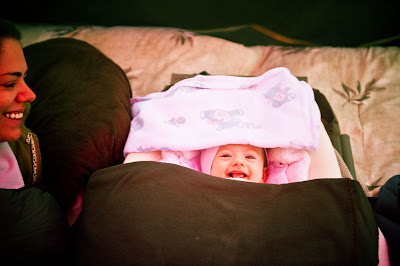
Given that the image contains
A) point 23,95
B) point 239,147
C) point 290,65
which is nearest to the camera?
point 23,95

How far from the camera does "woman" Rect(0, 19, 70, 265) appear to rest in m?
0.55

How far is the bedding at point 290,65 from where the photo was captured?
1.20 meters

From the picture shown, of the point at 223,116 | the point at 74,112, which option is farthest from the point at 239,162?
the point at 74,112

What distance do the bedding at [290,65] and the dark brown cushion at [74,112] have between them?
0.98ft

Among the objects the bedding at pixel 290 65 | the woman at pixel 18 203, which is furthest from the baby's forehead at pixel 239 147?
the woman at pixel 18 203

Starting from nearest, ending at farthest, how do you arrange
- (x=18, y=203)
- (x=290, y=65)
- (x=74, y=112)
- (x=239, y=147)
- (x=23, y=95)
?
(x=18, y=203), (x=23, y=95), (x=74, y=112), (x=239, y=147), (x=290, y=65)

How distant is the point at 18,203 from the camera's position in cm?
60

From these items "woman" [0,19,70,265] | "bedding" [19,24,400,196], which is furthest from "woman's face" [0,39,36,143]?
"bedding" [19,24,400,196]

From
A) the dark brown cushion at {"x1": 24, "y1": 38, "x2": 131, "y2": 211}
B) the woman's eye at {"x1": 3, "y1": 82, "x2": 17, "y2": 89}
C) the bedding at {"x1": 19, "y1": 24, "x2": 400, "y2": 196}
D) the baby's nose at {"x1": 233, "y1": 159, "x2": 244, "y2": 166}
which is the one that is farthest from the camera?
the bedding at {"x1": 19, "y1": 24, "x2": 400, "y2": 196}

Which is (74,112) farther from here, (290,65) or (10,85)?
(290,65)

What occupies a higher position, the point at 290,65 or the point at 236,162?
the point at 290,65

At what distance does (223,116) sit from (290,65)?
53cm

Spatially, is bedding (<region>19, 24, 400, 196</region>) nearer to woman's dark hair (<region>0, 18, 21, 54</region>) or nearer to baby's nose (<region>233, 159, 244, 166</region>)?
baby's nose (<region>233, 159, 244, 166</region>)

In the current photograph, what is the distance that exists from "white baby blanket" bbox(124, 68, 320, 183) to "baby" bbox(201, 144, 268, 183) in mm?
49
